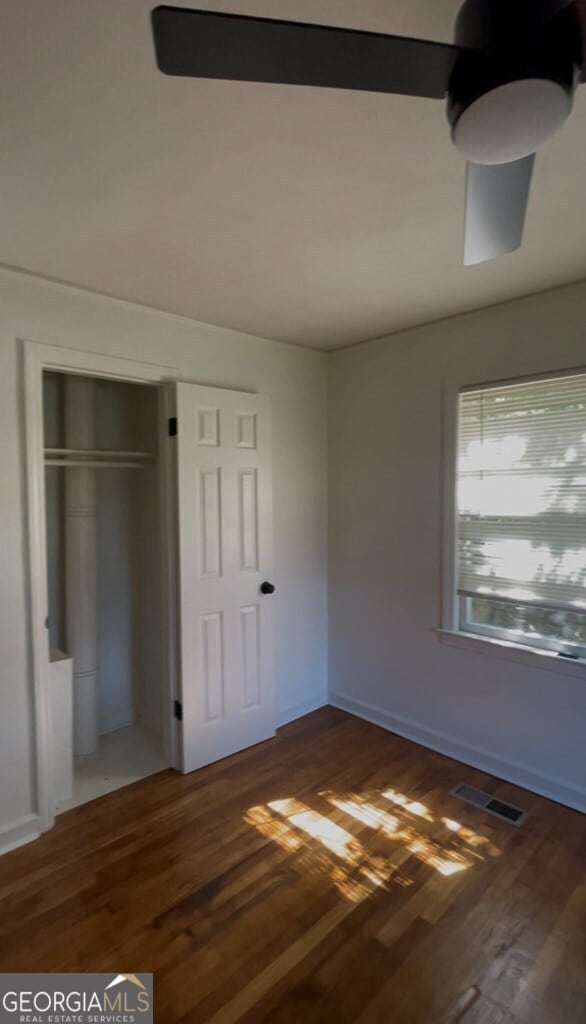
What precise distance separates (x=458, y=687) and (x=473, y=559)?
0.74 metres

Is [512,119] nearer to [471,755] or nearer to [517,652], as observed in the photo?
[517,652]

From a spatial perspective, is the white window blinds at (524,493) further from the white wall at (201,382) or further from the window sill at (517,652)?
Answer: the white wall at (201,382)

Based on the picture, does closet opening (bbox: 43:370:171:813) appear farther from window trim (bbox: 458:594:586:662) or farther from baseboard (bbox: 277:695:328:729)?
window trim (bbox: 458:594:586:662)

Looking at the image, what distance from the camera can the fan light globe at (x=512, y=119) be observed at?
0.79m

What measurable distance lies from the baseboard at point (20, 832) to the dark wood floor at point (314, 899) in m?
0.05

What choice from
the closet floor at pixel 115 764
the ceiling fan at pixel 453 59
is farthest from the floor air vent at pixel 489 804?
the ceiling fan at pixel 453 59

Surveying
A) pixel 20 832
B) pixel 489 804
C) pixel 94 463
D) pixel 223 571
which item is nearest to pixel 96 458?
pixel 94 463

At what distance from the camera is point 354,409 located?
3324mm

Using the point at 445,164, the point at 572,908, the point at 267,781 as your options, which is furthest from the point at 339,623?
the point at 445,164

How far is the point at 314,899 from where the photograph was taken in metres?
1.87

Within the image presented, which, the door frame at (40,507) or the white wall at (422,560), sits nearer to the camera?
the door frame at (40,507)

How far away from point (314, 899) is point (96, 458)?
250 centimetres

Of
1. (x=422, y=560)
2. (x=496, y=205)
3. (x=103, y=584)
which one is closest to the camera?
(x=496, y=205)

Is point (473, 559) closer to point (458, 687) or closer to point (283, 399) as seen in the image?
point (458, 687)
